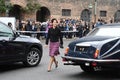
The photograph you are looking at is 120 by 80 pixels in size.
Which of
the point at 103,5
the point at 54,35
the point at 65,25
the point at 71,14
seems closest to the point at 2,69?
the point at 54,35

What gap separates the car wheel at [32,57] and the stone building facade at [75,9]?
22824mm

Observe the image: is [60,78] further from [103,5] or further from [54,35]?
[103,5]

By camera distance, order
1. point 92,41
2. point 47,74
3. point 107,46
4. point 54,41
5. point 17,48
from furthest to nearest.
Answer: point 54,41
point 17,48
point 47,74
point 92,41
point 107,46

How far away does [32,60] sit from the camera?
13.2 meters

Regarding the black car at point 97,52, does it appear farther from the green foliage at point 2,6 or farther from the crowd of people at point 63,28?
the green foliage at point 2,6

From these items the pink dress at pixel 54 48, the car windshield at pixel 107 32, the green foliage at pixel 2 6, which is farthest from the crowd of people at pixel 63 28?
the car windshield at pixel 107 32

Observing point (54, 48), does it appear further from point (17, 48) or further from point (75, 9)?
point (75, 9)

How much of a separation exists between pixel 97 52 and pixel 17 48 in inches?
115

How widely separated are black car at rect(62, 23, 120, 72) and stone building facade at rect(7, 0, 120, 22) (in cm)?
2528

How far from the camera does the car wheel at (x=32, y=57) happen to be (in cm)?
1297

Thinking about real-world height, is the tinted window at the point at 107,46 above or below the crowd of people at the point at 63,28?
above

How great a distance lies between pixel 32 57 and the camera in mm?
13164

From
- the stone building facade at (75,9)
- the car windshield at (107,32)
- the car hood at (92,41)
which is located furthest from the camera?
the stone building facade at (75,9)

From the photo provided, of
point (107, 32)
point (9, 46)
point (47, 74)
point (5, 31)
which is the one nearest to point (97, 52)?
point (107, 32)
